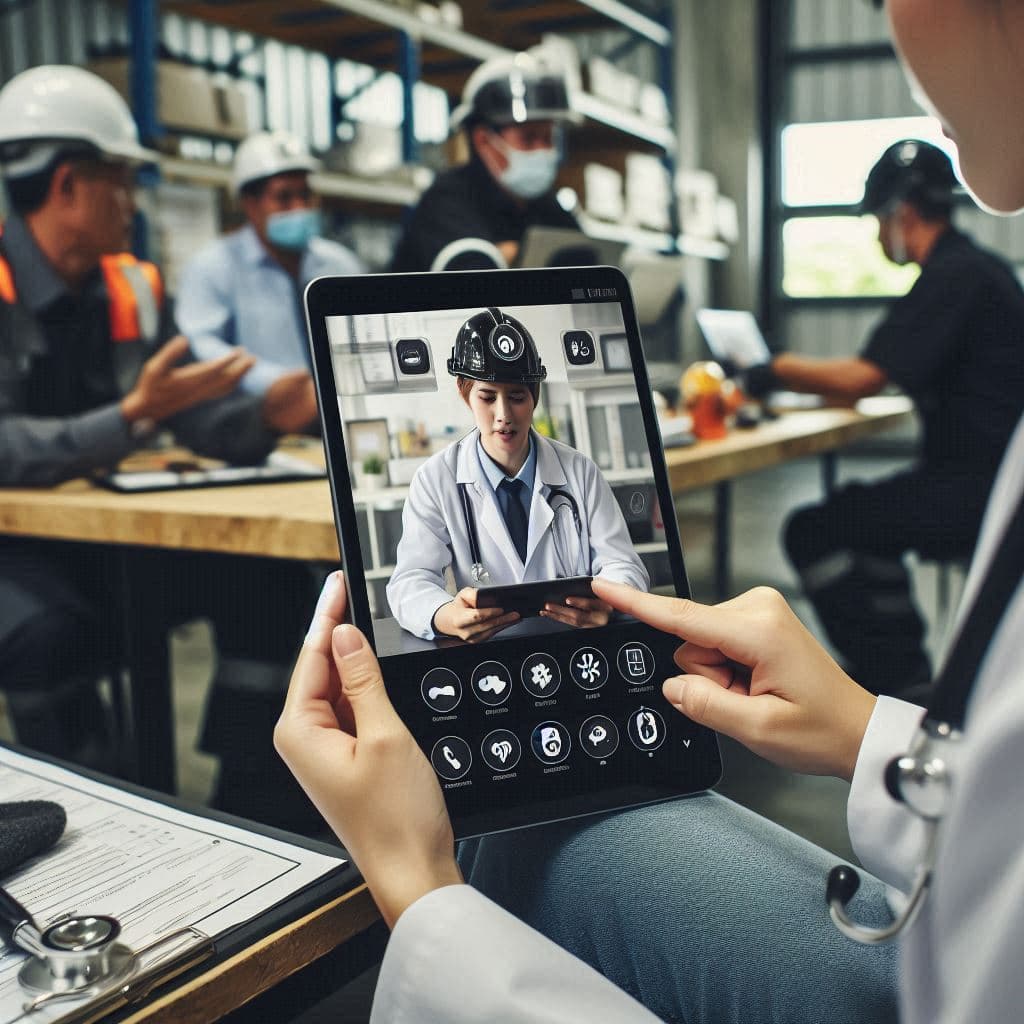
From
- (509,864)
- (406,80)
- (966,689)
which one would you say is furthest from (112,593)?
(406,80)

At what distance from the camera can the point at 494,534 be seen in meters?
0.63

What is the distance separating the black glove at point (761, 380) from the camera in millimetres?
3102

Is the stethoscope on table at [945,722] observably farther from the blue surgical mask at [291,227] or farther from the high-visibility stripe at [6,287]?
the blue surgical mask at [291,227]

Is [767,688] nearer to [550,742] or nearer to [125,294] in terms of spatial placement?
[550,742]

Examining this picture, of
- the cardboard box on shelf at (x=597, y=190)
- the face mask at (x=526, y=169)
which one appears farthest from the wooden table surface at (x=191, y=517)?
the cardboard box on shelf at (x=597, y=190)

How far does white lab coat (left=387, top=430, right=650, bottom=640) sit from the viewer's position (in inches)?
24.0

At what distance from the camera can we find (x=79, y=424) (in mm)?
1626

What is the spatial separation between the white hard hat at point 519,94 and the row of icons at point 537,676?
258 centimetres

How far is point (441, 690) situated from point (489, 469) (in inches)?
5.4

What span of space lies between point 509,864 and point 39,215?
184cm

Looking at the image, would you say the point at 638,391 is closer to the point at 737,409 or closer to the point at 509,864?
the point at 509,864

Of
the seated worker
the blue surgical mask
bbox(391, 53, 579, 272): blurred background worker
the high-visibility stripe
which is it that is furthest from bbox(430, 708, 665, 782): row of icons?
the blue surgical mask

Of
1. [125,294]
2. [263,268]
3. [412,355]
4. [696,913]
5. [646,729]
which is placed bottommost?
[696,913]

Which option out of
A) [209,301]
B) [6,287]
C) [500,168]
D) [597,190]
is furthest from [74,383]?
[597,190]
